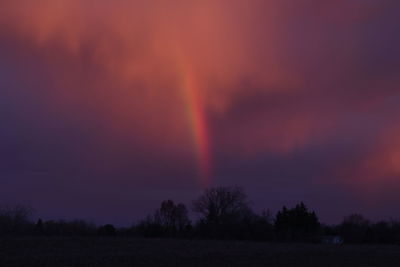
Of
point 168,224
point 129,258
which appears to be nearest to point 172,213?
point 168,224

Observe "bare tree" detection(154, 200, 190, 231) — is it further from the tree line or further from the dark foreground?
the dark foreground

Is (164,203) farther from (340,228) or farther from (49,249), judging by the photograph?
(49,249)

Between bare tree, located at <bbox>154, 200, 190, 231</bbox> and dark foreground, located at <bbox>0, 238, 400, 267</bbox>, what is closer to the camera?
dark foreground, located at <bbox>0, 238, 400, 267</bbox>

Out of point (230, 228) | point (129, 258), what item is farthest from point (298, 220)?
point (129, 258)

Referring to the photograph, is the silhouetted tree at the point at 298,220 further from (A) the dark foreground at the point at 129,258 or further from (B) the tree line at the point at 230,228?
(A) the dark foreground at the point at 129,258

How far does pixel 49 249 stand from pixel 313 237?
6835 cm

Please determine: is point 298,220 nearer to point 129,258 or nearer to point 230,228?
point 230,228

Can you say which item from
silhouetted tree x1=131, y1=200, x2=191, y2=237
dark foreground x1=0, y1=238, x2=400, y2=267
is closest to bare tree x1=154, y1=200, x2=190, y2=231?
silhouetted tree x1=131, y1=200, x2=191, y2=237

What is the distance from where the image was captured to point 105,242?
2594 inches

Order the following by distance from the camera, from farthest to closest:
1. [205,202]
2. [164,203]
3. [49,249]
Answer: [164,203]
[205,202]
[49,249]

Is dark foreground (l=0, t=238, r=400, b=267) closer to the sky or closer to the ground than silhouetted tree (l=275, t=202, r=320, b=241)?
closer to the ground

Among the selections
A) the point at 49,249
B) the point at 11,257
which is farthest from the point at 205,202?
the point at 11,257

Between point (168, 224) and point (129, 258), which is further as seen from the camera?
point (168, 224)

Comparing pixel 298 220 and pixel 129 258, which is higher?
pixel 298 220
